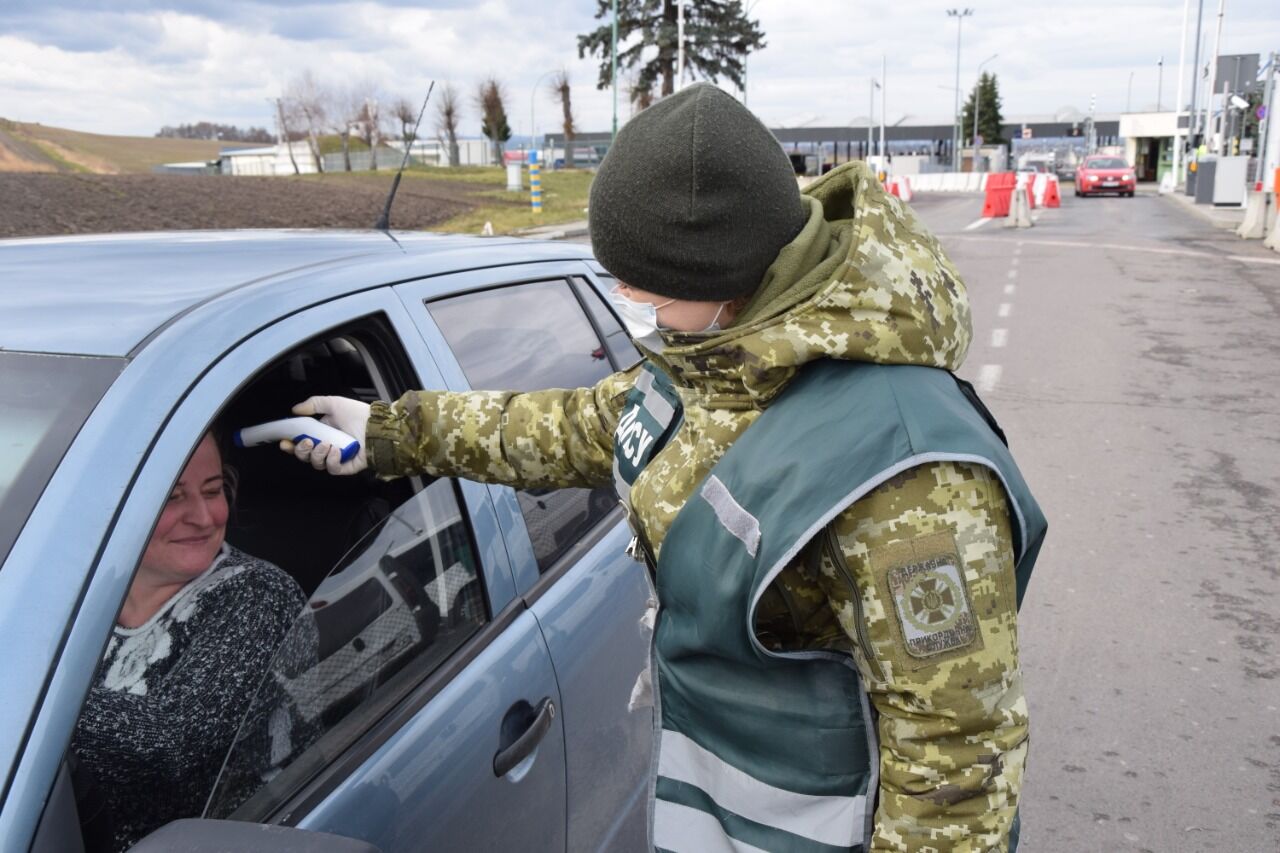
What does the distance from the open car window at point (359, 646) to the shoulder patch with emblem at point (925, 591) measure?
83 cm

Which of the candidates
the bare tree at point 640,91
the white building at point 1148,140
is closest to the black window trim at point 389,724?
the bare tree at point 640,91

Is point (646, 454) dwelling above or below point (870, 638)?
above

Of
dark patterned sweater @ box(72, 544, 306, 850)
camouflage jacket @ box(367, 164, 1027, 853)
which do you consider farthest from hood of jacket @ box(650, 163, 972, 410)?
dark patterned sweater @ box(72, 544, 306, 850)

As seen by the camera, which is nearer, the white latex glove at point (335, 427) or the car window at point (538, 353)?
the white latex glove at point (335, 427)

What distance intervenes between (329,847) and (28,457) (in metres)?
0.65

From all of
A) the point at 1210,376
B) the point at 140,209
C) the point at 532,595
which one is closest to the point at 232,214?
the point at 140,209

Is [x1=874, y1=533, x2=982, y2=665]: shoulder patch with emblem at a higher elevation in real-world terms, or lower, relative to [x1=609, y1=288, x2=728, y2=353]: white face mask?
lower

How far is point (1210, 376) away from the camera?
8.81m

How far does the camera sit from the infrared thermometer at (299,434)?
77.2 inches

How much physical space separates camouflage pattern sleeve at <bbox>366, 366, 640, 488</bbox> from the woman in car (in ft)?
0.95

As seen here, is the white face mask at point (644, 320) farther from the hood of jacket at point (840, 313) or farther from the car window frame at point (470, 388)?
the car window frame at point (470, 388)

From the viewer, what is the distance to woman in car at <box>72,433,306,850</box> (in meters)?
1.59

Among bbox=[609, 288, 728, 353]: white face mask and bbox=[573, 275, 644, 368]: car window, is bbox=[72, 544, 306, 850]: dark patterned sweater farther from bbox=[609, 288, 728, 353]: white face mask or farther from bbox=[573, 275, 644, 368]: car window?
bbox=[573, 275, 644, 368]: car window

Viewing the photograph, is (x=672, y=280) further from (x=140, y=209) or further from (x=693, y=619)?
(x=140, y=209)
